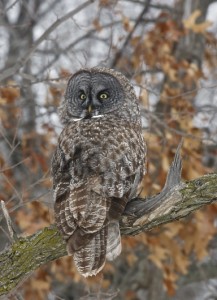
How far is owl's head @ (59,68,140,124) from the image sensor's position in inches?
193

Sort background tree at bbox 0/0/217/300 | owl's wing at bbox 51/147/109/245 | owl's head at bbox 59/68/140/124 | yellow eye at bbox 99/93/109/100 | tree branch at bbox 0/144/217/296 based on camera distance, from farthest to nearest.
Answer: background tree at bbox 0/0/217/300 → yellow eye at bbox 99/93/109/100 → owl's head at bbox 59/68/140/124 → tree branch at bbox 0/144/217/296 → owl's wing at bbox 51/147/109/245

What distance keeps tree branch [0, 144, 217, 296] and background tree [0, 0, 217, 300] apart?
2381 millimetres

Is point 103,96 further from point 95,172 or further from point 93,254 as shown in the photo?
point 93,254

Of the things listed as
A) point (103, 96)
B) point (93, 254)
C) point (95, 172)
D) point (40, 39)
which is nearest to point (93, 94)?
point (103, 96)

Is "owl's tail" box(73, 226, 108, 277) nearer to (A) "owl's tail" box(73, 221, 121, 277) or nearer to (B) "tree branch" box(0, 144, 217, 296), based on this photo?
(A) "owl's tail" box(73, 221, 121, 277)

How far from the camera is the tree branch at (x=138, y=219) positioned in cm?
390

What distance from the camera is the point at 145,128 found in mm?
6918

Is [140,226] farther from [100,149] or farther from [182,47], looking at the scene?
[182,47]

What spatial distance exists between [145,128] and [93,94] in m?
1.95

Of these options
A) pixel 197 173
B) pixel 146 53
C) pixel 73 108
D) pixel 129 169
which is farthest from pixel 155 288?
pixel 129 169

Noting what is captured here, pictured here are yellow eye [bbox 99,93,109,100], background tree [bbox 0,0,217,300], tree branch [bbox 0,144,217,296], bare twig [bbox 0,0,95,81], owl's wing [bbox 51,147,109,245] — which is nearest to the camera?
owl's wing [bbox 51,147,109,245]

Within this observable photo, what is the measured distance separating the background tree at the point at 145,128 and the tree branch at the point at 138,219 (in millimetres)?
2381

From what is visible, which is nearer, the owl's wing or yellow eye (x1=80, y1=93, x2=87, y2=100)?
the owl's wing

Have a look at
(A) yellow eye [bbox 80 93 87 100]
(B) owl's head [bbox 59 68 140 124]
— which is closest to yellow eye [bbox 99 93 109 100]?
(B) owl's head [bbox 59 68 140 124]
